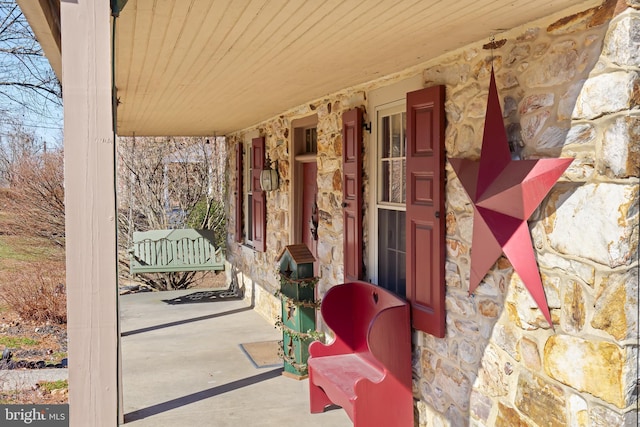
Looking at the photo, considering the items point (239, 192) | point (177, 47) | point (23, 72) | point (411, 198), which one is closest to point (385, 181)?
point (411, 198)

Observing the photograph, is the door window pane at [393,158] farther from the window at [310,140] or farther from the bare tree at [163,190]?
the bare tree at [163,190]

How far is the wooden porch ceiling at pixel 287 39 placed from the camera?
2.55 meters

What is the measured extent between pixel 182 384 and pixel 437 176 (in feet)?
9.58

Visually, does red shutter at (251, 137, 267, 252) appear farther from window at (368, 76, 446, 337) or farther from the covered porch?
window at (368, 76, 446, 337)

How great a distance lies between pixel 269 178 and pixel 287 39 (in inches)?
146

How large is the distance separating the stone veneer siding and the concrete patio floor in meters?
1.33

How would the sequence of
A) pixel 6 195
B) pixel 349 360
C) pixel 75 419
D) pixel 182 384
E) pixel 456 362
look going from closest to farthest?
pixel 75 419
pixel 456 362
pixel 349 360
pixel 182 384
pixel 6 195

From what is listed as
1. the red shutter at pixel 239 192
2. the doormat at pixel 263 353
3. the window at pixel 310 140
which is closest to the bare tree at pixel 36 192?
the red shutter at pixel 239 192

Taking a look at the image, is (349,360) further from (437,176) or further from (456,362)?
(437,176)

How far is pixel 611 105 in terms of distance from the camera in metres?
2.30

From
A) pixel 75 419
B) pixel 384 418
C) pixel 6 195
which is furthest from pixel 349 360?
pixel 6 195

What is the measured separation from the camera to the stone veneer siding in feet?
7.39

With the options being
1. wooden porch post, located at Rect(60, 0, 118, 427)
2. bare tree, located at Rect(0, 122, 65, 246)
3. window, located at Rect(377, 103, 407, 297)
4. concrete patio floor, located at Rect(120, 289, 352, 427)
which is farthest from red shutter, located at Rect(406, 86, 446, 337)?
bare tree, located at Rect(0, 122, 65, 246)

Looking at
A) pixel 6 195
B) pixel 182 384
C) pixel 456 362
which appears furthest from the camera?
pixel 6 195
